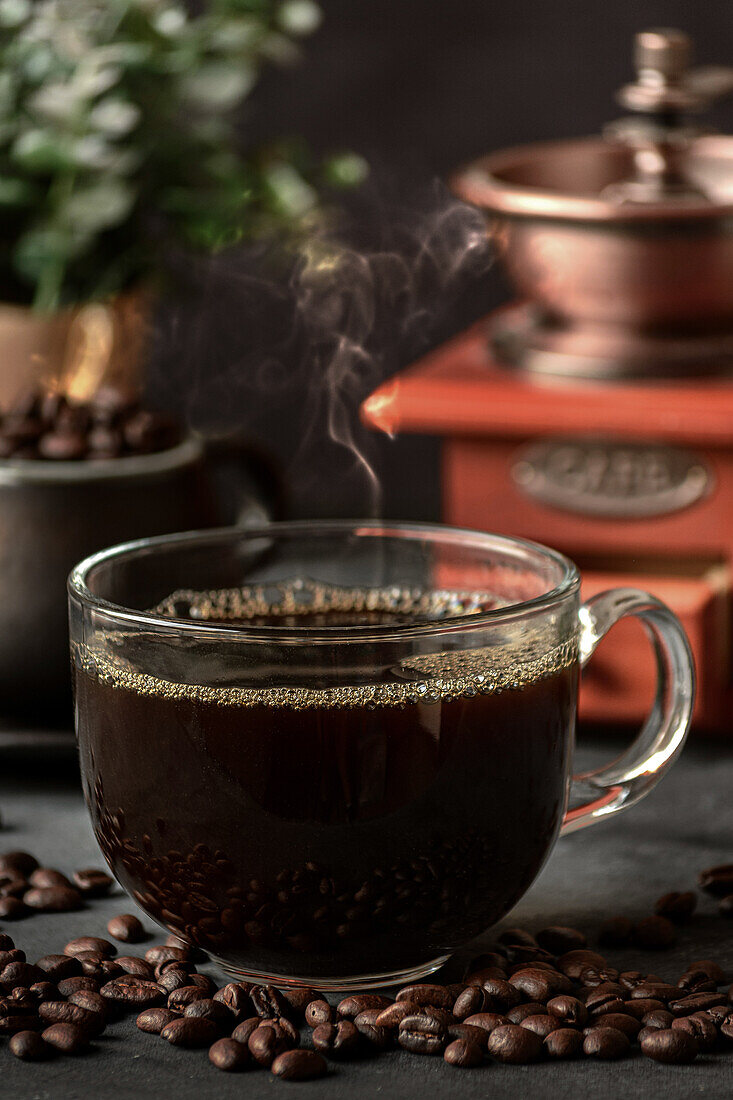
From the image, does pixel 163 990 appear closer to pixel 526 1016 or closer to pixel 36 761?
pixel 526 1016

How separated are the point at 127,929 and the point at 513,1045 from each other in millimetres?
292

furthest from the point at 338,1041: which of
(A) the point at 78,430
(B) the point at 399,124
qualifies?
(B) the point at 399,124

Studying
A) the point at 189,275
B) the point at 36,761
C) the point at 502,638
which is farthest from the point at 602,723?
the point at 189,275

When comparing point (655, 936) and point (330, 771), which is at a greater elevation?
point (330, 771)

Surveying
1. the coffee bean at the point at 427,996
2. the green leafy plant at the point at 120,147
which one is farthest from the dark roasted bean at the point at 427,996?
the green leafy plant at the point at 120,147

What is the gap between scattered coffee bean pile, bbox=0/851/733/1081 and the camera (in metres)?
0.91

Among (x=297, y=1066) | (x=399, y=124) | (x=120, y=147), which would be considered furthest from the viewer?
(x=399, y=124)

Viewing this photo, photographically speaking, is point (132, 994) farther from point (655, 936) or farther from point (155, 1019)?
point (655, 936)

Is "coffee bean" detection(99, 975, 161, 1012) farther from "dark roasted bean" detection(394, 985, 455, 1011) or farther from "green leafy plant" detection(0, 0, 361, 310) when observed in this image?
"green leafy plant" detection(0, 0, 361, 310)

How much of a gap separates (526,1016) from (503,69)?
1.61 metres

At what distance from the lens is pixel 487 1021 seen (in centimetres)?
93

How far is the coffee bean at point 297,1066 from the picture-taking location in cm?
89

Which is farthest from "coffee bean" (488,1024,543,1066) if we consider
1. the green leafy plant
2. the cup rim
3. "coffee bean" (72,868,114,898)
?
the green leafy plant

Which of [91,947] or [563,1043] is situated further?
[91,947]
